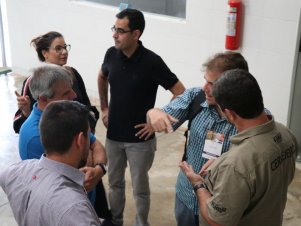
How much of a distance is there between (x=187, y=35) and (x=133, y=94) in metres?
2.16

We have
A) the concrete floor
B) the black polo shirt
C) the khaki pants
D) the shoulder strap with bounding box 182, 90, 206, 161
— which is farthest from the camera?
the concrete floor

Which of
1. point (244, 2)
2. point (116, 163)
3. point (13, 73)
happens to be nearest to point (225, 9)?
point (244, 2)

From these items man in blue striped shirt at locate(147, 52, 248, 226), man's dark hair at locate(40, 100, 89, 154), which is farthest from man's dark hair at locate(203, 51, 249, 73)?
man's dark hair at locate(40, 100, 89, 154)

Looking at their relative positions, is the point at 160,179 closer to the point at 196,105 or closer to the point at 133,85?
the point at 133,85

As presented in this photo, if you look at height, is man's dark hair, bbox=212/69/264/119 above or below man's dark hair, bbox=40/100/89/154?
above

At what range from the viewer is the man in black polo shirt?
3.24 metres

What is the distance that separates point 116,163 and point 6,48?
4.83 m

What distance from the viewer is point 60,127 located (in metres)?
1.93

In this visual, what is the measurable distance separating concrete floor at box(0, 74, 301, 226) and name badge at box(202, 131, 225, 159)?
1.49m

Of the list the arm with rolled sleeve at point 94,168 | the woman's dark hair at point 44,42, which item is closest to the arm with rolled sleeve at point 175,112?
the arm with rolled sleeve at point 94,168

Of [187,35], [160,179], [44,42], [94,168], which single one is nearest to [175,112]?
[94,168]

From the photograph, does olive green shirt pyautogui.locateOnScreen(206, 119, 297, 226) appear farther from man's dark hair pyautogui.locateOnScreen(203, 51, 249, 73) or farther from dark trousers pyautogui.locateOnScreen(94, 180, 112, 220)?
dark trousers pyautogui.locateOnScreen(94, 180, 112, 220)

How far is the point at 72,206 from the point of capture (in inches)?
68.8

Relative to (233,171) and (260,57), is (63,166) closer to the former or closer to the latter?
(233,171)
